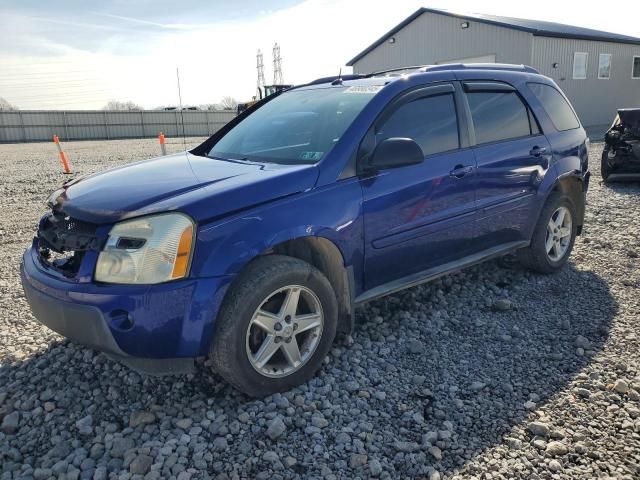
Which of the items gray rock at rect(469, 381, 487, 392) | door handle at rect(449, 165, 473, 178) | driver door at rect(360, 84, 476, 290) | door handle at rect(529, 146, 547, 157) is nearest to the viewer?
gray rock at rect(469, 381, 487, 392)

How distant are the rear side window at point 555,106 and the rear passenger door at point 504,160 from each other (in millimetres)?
276

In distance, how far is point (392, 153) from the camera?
321 cm

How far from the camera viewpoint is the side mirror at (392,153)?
321 cm

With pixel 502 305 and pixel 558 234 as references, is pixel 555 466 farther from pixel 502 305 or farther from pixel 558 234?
pixel 558 234

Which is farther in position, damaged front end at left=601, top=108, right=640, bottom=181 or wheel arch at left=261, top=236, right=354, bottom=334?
damaged front end at left=601, top=108, right=640, bottom=181

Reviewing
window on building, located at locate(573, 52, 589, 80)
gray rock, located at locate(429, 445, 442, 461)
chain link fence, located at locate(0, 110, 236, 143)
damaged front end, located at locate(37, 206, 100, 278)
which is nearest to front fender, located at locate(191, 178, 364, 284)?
damaged front end, located at locate(37, 206, 100, 278)

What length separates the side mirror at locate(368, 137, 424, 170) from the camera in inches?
126

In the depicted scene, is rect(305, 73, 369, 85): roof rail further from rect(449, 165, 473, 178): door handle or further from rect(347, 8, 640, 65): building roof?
rect(347, 8, 640, 65): building roof

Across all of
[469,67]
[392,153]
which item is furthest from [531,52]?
[392,153]

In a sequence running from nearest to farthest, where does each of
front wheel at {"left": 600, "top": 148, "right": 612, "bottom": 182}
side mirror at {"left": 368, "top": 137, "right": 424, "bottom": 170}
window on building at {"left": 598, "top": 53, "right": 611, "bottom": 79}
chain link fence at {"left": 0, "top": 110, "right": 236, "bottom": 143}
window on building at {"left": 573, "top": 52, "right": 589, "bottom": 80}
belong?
side mirror at {"left": 368, "top": 137, "right": 424, "bottom": 170}, front wheel at {"left": 600, "top": 148, "right": 612, "bottom": 182}, window on building at {"left": 573, "top": 52, "right": 589, "bottom": 80}, window on building at {"left": 598, "top": 53, "right": 611, "bottom": 79}, chain link fence at {"left": 0, "top": 110, "right": 236, "bottom": 143}

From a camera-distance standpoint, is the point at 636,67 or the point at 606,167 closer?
the point at 606,167

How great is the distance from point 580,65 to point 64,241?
2768cm

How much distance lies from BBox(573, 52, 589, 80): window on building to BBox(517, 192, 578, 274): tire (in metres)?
23.5

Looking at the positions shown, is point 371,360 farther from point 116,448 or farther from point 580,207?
point 580,207
